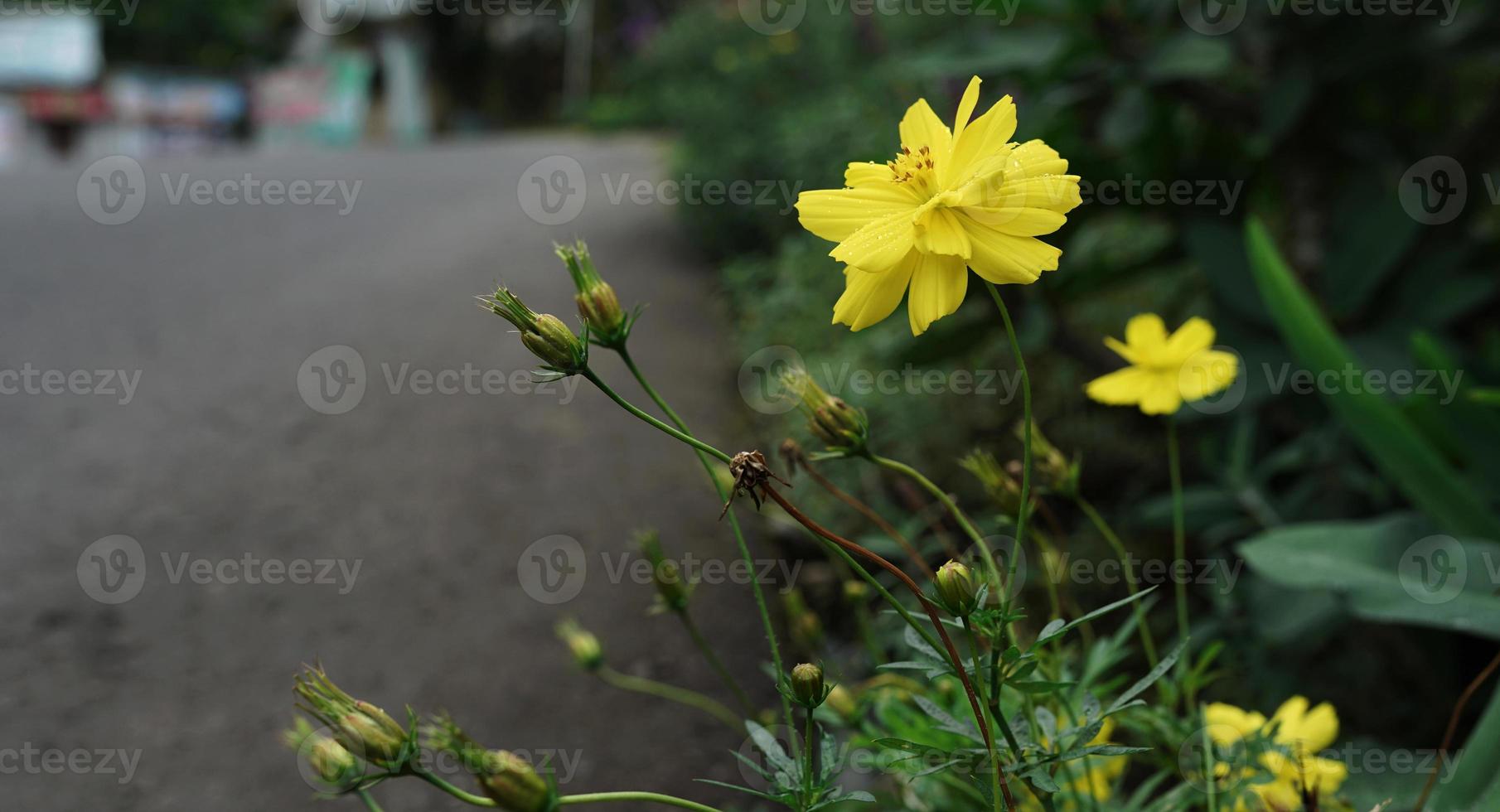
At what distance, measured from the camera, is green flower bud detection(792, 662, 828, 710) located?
1.66ft

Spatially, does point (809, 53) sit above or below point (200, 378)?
above

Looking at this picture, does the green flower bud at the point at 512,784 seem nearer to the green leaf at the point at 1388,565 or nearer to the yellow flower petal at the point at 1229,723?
the yellow flower petal at the point at 1229,723

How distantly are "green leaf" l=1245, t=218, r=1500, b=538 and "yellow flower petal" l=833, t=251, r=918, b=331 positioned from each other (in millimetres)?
798

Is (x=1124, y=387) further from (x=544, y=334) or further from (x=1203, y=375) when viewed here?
(x=544, y=334)

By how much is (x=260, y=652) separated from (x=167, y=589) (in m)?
0.26

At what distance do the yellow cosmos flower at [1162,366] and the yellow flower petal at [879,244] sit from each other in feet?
1.13

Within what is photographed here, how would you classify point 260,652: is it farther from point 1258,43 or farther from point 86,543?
point 1258,43

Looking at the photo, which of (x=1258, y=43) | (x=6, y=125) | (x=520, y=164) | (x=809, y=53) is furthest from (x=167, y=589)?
(x=6, y=125)

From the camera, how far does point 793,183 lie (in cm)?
291

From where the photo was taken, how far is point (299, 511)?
1885 mm

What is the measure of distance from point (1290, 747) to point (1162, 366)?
0.95 feet

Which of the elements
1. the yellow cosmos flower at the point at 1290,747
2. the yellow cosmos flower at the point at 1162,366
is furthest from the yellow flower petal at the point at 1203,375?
the yellow cosmos flower at the point at 1290,747

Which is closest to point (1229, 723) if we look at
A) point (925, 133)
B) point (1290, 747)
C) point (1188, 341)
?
point (1290, 747)

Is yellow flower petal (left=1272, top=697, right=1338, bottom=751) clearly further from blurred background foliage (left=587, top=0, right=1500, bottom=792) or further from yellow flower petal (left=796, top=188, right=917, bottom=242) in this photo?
yellow flower petal (left=796, top=188, right=917, bottom=242)
